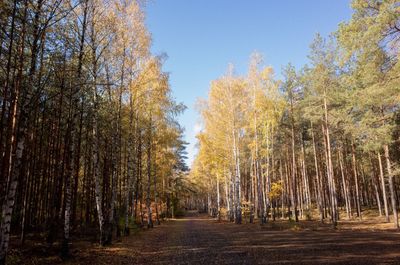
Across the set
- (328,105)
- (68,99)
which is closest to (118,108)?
(68,99)

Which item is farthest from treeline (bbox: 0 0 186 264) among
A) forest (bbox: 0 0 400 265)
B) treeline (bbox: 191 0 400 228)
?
treeline (bbox: 191 0 400 228)

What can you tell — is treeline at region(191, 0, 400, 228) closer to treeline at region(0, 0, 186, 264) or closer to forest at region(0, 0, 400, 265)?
forest at region(0, 0, 400, 265)

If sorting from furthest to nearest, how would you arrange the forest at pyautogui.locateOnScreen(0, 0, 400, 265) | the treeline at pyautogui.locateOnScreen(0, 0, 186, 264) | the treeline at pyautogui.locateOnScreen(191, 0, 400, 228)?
the treeline at pyautogui.locateOnScreen(191, 0, 400, 228) → the forest at pyautogui.locateOnScreen(0, 0, 400, 265) → the treeline at pyautogui.locateOnScreen(0, 0, 186, 264)

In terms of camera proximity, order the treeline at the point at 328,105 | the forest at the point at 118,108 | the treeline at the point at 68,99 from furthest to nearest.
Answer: the treeline at the point at 328,105 < the forest at the point at 118,108 < the treeline at the point at 68,99

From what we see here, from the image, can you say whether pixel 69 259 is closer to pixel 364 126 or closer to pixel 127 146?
pixel 127 146

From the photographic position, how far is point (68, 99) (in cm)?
1462

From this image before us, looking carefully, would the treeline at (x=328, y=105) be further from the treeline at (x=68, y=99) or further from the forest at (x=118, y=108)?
the treeline at (x=68, y=99)

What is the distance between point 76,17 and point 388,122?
65.1 feet

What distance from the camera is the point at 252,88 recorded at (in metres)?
25.2

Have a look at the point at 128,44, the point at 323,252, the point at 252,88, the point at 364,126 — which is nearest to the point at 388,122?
the point at 364,126

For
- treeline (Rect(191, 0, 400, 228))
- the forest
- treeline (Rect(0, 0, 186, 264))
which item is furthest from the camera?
treeline (Rect(191, 0, 400, 228))

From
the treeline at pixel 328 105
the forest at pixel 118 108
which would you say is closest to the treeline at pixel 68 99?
the forest at pixel 118 108

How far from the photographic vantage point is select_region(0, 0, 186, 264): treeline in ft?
25.5

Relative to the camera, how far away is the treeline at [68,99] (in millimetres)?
7766
